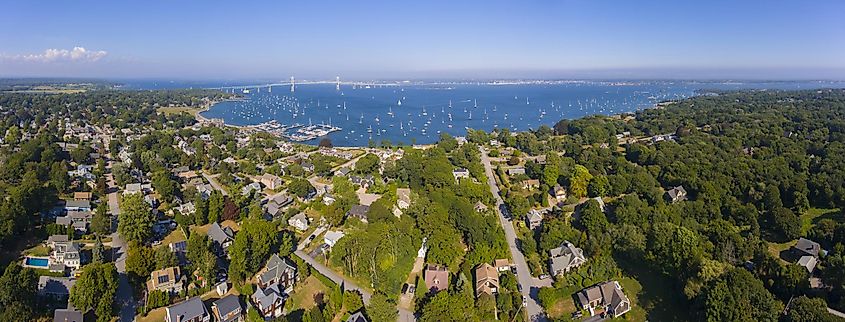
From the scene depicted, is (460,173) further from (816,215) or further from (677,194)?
(816,215)

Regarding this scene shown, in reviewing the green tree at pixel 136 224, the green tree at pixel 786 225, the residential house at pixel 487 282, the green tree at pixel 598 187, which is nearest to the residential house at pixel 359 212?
the residential house at pixel 487 282

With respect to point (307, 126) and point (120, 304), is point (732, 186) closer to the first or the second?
point (120, 304)

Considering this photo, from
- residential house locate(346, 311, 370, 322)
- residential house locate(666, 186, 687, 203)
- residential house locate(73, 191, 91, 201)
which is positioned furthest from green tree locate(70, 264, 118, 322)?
residential house locate(666, 186, 687, 203)

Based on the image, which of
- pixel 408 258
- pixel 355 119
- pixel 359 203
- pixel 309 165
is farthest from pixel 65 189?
pixel 355 119

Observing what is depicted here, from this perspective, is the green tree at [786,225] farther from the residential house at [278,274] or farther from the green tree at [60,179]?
the green tree at [60,179]

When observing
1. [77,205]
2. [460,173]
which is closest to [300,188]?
[460,173]
